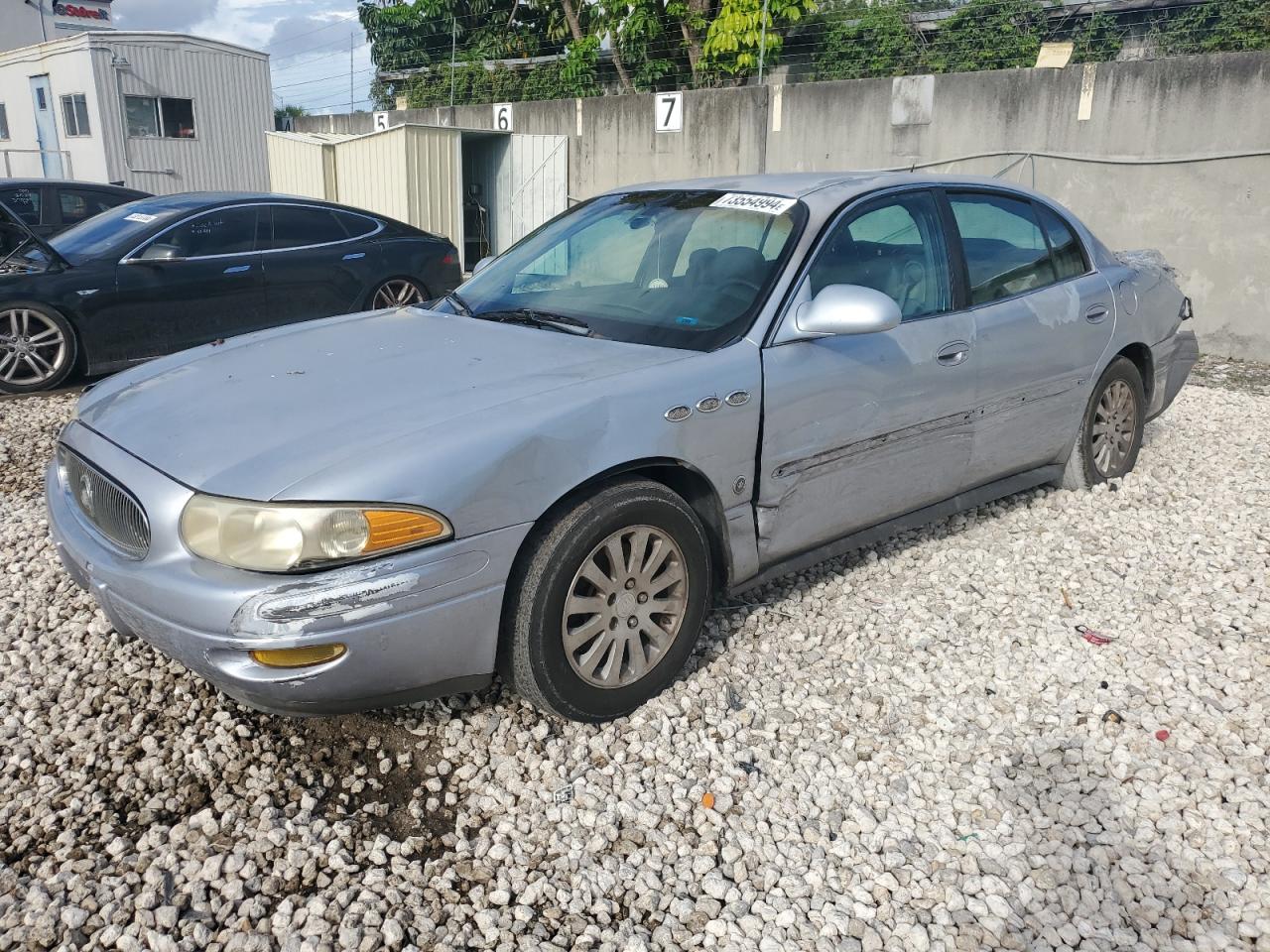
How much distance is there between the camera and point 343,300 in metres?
8.50

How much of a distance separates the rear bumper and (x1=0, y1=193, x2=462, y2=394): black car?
6.02 meters

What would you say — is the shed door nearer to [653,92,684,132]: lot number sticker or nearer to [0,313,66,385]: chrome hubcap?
[653,92,684,132]: lot number sticker

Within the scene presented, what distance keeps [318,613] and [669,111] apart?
11543 mm

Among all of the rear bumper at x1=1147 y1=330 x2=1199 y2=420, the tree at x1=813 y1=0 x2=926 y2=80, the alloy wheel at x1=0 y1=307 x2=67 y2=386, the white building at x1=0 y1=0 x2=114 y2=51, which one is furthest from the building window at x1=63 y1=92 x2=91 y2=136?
the rear bumper at x1=1147 y1=330 x2=1199 y2=420

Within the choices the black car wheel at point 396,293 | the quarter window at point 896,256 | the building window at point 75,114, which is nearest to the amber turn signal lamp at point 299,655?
the quarter window at point 896,256

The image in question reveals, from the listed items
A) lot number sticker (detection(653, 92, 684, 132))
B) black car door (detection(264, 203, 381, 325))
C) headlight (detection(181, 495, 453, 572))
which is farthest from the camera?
lot number sticker (detection(653, 92, 684, 132))

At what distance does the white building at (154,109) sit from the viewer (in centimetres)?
2156

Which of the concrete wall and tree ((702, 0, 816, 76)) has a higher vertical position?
tree ((702, 0, 816, 76))

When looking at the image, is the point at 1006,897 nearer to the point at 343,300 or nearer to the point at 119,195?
the point at 343,300

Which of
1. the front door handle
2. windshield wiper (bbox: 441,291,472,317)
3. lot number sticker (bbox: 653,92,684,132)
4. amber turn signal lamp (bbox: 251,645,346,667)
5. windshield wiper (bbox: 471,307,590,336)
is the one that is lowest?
amber turn signal lamp (bbox: 251,645,346,667)

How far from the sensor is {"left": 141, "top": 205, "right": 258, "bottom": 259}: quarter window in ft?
25.1

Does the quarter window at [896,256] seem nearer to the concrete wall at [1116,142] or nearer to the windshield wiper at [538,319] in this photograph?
the windshield wiper at [538,319]

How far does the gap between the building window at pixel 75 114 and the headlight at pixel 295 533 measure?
23.7 m

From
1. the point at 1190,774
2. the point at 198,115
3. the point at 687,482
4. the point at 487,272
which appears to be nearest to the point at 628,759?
the point at 687,482
